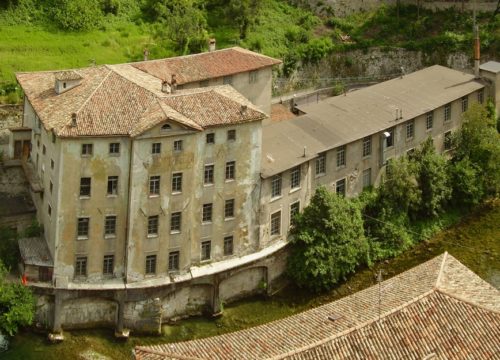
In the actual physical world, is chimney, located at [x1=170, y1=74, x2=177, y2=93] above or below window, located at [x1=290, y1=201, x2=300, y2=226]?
above

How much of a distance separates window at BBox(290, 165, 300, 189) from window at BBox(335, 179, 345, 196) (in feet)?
14.9

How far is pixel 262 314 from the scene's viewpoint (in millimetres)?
61031

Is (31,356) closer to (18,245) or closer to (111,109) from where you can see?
(18,245)

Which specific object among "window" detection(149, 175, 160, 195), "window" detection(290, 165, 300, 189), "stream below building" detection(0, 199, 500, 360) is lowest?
"stream below building" detection(0, 199, 500, 360)

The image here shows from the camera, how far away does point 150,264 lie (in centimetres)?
5859

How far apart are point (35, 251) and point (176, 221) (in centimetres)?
923

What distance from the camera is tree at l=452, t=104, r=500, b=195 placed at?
73312mm

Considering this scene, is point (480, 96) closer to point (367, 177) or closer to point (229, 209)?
point (367, 177)

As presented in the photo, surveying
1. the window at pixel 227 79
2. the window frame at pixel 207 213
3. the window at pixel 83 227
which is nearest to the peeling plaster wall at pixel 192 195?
the window frame at pixel 207 213

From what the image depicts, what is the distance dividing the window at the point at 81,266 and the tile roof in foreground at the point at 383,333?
16.0 meters

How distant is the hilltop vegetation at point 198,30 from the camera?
80.6 metres

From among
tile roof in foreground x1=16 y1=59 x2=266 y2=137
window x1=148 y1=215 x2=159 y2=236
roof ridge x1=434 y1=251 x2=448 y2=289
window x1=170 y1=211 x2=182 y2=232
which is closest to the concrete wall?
tile roof in foreground x1=16 y1=59 x2=266 y2=137

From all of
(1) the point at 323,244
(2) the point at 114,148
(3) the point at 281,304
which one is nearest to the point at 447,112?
(1) the point at 323,244

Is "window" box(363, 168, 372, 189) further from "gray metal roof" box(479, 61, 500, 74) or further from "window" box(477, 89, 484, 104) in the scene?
"gray metal roof" box(479, 61, 500, 74)
